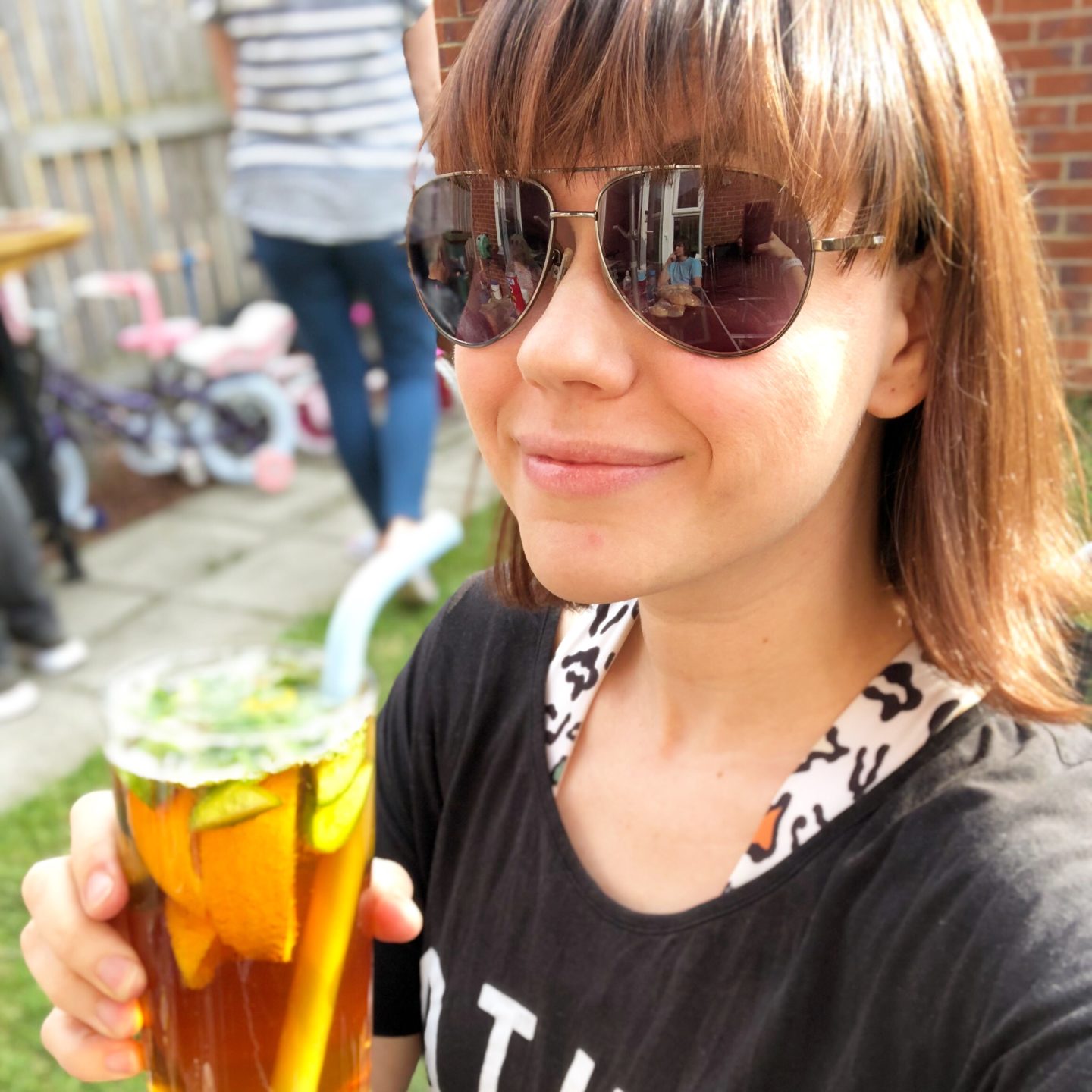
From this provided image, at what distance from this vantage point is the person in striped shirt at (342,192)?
3729 millimetres

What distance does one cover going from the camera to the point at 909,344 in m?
1.13

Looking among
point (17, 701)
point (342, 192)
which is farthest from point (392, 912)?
point (342, 192)

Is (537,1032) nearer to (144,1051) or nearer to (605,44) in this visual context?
(144,1051)

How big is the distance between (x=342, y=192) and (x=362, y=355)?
0.60 metres

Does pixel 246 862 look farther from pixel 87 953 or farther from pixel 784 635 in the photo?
pixel 784 635

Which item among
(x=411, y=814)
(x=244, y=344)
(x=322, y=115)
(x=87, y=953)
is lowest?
(x=244, y=344)

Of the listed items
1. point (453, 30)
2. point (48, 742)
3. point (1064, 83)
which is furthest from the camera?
point (1064, 83)

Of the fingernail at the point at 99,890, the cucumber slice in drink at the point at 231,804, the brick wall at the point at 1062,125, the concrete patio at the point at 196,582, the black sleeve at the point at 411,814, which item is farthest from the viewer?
the concrete patio at the point at 196,582

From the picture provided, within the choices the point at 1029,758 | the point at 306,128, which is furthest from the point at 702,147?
the point at 306,128

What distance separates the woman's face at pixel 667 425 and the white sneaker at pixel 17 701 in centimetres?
310

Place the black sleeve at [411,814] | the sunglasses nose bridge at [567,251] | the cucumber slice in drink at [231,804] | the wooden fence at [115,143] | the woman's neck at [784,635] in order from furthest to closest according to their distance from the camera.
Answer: the wooden fence at [115,143] → the black sleeve at [411,814] → the woman's neck at [784,635] → the sunglasses nose bridge at [567,251] → the cucumber slice in drink at [231,804]

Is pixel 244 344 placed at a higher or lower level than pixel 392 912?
lower

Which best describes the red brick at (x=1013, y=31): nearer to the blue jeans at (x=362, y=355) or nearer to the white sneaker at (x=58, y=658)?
the blue jeans at (x=362, y=355)

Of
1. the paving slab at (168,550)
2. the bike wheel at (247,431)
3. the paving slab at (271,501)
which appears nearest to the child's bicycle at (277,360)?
the bike wheel at (247,431)
